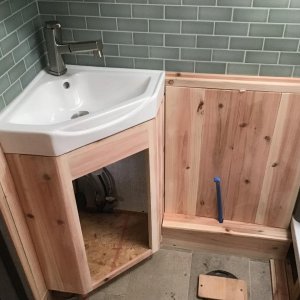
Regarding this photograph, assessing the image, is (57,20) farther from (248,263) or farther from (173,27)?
(248,263)

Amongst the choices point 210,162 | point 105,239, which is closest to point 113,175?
point 105,239

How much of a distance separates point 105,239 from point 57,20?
106 cm

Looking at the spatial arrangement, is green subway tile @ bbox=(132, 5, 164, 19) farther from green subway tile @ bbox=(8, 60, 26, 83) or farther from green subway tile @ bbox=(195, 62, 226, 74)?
green subway tile @ bbox=(8, 60, 26, 83)

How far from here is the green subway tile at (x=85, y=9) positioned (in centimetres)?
135

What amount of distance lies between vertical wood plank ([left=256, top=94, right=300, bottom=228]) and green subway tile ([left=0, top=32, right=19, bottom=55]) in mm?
1035

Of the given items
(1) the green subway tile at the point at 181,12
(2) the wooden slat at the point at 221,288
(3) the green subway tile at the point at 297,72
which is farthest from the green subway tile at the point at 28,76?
(2) the wooden slat at the point at 221,288

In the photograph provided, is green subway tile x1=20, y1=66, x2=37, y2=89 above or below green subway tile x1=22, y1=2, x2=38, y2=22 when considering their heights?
below

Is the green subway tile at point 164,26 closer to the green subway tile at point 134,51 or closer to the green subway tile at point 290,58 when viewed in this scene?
the green subway tile at point 134,51

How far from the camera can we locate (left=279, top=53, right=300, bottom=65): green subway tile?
132 centimetres

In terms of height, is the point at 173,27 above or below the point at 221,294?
above

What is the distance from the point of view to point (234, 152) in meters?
1.54

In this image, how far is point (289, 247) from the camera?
1.71 metres

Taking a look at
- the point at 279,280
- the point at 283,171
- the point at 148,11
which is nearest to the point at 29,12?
the point at 148,11

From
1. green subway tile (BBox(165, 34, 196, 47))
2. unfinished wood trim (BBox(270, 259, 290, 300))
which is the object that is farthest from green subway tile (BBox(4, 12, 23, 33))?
unfinished wood trim (BBox(270, 259, 290, 300))
